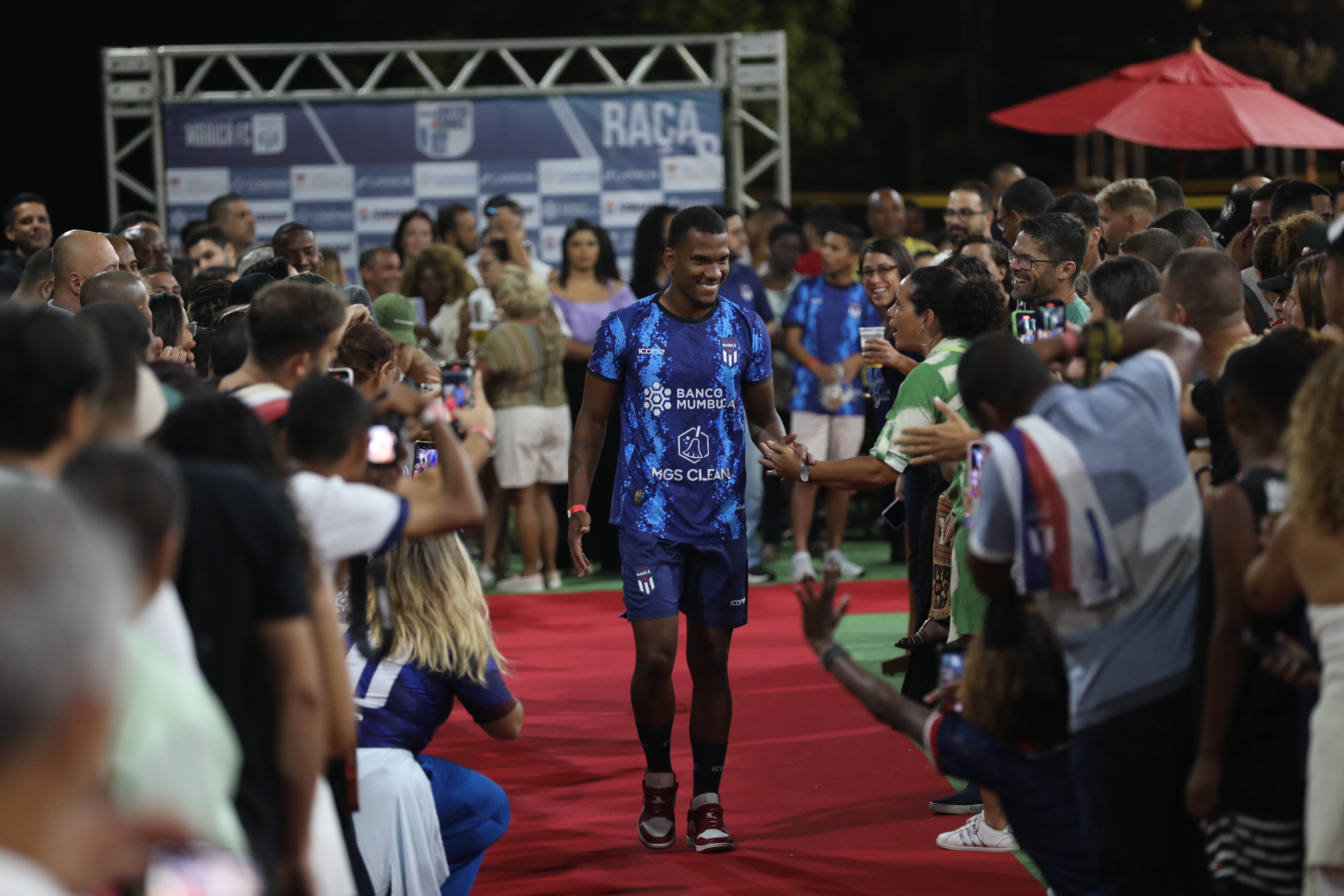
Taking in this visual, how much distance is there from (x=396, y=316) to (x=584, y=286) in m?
2.19

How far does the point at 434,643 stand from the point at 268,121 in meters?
9.47

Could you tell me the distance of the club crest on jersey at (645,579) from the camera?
5.20 meters

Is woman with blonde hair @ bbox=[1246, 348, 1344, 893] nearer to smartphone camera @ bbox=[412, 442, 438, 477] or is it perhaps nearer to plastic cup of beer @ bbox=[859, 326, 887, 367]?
plastic cup of beer @ bbox=[859, 326, 887, 367]

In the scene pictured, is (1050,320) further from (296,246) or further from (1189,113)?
(1189,113)

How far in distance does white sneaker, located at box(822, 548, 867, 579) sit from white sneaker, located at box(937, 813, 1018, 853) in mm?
4482

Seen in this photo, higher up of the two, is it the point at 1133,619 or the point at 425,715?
the point at 1133,619

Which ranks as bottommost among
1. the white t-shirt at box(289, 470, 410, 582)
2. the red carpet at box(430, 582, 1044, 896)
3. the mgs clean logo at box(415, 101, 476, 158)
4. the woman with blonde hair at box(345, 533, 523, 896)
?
the red carpet at box(430, 582, 1044, 896)

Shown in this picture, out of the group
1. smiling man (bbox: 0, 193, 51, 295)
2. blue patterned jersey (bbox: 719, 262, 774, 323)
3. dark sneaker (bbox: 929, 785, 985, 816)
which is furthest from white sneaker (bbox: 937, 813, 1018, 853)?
smiling man (bbox: 0, 193, 51, 295)

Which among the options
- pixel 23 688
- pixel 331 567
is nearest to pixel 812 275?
pixel 331 567

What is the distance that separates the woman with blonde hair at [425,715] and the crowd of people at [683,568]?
0.01 m

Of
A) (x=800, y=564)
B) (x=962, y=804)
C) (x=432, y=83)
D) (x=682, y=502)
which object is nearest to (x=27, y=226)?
(x=432, y=83)

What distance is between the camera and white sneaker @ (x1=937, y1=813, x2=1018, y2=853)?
4.95 meters

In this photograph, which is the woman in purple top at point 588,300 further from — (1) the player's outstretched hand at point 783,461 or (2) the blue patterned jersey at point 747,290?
(1) the player's outstretched hand at point 783,461

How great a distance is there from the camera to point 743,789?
575 cm
